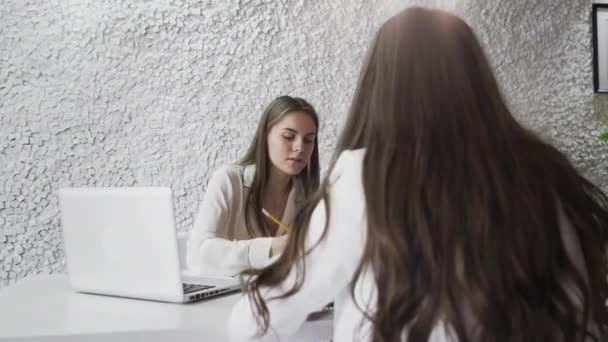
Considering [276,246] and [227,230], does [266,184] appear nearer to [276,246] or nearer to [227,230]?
[227,230]

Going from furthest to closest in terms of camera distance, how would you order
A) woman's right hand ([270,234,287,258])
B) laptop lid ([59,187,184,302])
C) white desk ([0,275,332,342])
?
woman's right hand ([270,234,287,258]) → laptop lid ([59,187,184,302]) → white desk ([0,275,332,342])

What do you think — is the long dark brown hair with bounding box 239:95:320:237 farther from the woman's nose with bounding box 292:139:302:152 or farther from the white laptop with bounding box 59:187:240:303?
the white laptop with bounding box 59:187:240:303

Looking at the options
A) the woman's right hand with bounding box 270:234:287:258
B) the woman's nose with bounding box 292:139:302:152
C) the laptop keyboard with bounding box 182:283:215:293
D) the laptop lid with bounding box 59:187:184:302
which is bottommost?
the laptop keyboard with bounding box 182:283:215:293

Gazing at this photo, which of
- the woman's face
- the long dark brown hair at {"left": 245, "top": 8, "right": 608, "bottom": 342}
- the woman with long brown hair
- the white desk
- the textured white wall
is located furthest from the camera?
the textured white wall

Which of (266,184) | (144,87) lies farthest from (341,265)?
(144,87)

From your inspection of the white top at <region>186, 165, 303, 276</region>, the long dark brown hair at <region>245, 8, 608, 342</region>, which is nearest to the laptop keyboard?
the white top at <region>186, 165, 303, 276</region>

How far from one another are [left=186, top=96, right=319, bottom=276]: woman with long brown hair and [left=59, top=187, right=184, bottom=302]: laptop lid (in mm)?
463

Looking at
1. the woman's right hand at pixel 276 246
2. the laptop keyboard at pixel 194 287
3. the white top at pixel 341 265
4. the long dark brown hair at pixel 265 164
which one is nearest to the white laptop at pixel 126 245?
the laptop keyboard at pixel 194 287

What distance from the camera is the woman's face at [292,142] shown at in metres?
2.26

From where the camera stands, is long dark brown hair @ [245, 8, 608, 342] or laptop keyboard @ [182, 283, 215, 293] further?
laptop keyboard @ [182, 283, 215, 293]

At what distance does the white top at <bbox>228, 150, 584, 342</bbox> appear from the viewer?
1010 mm

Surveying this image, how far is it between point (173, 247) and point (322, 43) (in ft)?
7.05

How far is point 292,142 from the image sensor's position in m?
2.27

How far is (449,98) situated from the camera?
1006 millimetres
